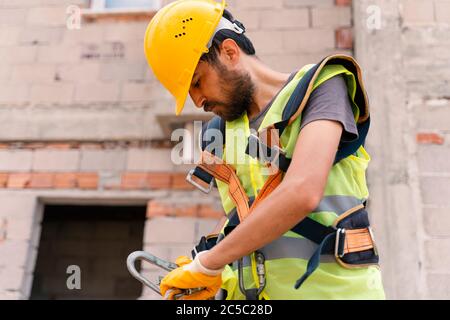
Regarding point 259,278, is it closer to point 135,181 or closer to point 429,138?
point 429,138

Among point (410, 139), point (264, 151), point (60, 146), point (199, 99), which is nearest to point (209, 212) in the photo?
point (60, 146)

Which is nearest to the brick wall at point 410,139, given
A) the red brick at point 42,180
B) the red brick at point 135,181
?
the red brick at point 135,181

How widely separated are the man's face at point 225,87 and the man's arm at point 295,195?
0.37 m

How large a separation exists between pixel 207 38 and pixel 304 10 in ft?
7.73

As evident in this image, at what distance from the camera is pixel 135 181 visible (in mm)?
3648

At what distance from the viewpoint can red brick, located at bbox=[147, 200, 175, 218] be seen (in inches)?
139

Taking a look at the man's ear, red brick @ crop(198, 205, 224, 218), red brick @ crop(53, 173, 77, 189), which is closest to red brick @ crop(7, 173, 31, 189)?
red brick @ crop(53, 173, 77, 189)

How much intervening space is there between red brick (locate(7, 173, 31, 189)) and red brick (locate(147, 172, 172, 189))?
0.84 m

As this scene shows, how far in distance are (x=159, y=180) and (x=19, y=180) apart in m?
0.96

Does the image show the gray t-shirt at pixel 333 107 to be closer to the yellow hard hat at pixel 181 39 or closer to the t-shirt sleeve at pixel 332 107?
the t-shirt sleeve at pixel 332 107

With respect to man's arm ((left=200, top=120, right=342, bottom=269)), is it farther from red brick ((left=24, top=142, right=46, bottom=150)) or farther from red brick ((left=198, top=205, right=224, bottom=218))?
red brick ((left=24, top=142, right=46, bottom=150))

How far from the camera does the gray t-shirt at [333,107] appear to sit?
1296mm
